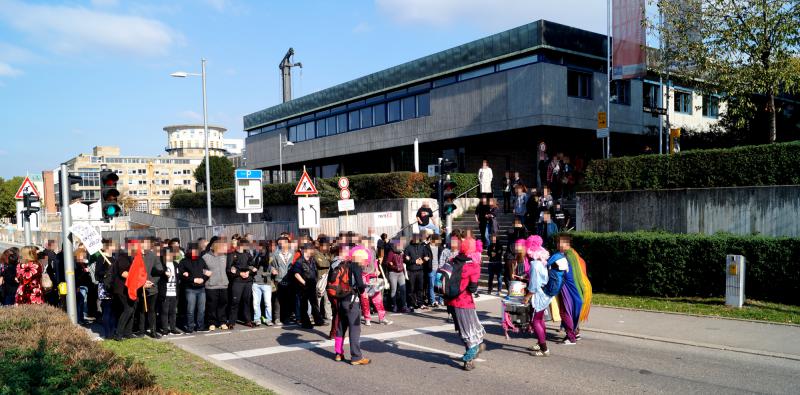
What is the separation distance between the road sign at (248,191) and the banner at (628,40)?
13.2m

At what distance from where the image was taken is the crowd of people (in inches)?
432

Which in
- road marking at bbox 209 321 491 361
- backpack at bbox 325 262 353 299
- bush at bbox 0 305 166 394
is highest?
backpack at bbox 325 262 353 299

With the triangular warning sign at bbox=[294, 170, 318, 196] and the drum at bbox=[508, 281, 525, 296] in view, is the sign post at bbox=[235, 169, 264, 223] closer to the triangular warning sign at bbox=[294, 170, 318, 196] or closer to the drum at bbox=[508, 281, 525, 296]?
the triangular warning sign at bbox=[294, 170, 318, 196]

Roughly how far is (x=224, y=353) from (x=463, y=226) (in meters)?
14.5

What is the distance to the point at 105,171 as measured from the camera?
37.8 feet

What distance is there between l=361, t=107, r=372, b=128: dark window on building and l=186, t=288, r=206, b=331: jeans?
24.8 metres

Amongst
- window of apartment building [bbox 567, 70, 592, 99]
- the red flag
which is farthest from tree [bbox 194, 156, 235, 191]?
the red flag

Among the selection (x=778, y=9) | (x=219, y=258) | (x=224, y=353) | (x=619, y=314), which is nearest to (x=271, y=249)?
(x=219, y=258)

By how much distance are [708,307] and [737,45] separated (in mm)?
8258

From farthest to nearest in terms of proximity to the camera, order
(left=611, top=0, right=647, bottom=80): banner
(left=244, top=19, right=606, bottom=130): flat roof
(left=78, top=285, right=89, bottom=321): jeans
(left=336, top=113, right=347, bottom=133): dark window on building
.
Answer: (left=336, top=113, right=347, bottom=133): dark window on building < (left=244, top=19, right=606, bottom=130): flat roof < (left=611, top=0, right=647, bottom=80): banner < (left=78, top=285, right=89, bottom=321): jeans

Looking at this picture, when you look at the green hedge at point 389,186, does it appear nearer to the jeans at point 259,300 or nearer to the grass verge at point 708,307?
the grass verge at point 708,307

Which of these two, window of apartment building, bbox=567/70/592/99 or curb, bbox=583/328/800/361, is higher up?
window of apartment building, bbox=567/70/592/99

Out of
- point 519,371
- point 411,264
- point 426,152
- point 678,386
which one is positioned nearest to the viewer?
point 678,386

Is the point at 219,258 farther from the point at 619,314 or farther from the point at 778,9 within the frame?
the point at 778,9
